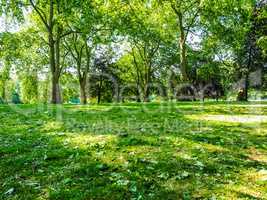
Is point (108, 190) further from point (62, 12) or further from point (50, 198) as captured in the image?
point (62, 12)

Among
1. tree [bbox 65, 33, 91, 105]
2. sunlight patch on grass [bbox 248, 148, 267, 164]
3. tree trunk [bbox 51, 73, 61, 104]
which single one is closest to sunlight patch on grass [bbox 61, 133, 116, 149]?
sunlight patch on grass [bbox 248, 148, 267, 164]

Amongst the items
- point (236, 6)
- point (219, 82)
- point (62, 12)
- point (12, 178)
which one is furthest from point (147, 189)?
point (219, 82)

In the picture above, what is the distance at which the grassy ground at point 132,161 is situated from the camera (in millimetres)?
6836

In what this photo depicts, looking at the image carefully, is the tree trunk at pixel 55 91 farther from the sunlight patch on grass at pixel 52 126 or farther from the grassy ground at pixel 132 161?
the grassy ground at pixel 132 161

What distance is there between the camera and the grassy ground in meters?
6.84

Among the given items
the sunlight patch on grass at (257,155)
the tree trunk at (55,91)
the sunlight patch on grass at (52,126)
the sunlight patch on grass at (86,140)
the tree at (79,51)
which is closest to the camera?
the sunlight patch on grass at (257,155)

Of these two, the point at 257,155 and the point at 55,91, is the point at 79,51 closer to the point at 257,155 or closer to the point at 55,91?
the point at 55,91

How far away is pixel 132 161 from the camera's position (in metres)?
8.53

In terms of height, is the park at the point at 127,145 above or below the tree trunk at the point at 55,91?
below

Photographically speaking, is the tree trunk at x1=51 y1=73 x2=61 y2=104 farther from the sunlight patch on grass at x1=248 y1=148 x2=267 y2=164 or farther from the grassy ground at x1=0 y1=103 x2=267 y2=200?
the sunlight patch on grass at x1=248 y1=148 x2=267 y2=164

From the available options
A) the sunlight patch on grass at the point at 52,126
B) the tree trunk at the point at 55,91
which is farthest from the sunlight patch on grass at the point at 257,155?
the tree trunk at the point at 55,91

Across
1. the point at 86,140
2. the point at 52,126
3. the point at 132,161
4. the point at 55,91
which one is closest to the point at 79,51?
the point at 55,91

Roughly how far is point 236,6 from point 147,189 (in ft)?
105

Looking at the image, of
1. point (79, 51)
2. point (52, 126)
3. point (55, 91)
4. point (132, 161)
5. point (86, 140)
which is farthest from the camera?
point (79, 51)
